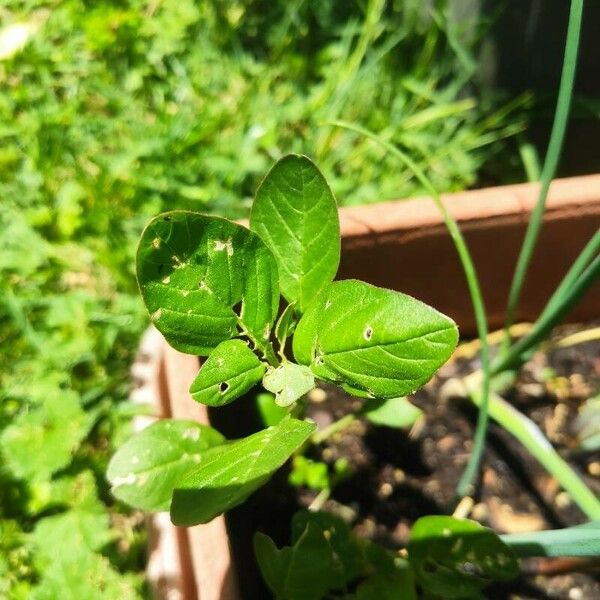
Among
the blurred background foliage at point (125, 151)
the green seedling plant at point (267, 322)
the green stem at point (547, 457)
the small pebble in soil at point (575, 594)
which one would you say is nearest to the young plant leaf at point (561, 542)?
the green stem at point (547, 457)

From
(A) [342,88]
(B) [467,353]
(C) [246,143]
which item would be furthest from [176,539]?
(A) [342,88]

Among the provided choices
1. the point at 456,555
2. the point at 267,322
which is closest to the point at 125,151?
the point at 267,322

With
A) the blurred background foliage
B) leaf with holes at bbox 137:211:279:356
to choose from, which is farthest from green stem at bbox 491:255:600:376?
the blurred background foliage

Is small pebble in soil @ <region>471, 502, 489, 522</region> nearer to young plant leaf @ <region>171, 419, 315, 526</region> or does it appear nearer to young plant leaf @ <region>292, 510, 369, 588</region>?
young plant leaf @ <region>292, 510, 369, 588</region>

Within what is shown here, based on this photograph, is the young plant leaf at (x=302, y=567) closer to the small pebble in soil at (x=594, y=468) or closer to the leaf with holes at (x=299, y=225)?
the leaf with holes at (x=299, y=225)

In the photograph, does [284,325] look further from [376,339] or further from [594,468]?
[594,468]

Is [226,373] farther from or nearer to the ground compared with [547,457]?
farther from the ground
